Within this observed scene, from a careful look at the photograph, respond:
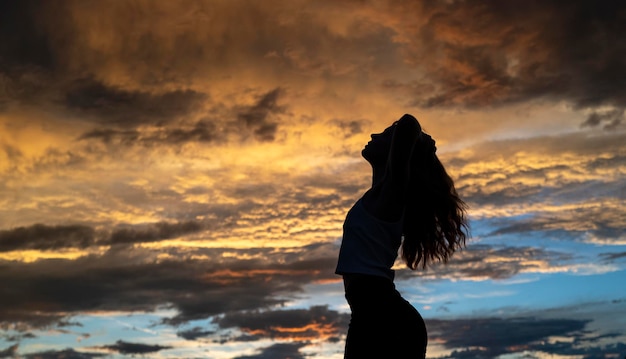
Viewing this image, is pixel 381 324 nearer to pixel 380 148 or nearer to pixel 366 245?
pixel 366 245

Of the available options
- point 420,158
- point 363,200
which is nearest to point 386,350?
point 363,200

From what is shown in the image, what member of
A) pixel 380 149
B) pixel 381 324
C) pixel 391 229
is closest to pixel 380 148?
pixel 380 149

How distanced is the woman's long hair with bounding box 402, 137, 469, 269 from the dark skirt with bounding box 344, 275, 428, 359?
2.12 ft

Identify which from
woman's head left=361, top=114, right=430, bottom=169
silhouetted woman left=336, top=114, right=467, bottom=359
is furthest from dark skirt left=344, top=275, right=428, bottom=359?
woman's head left=361, top=114, right=430, bottom=169

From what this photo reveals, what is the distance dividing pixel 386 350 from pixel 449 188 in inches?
50.8

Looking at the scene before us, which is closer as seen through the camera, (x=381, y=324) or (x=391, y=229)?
(x=381, y=324)

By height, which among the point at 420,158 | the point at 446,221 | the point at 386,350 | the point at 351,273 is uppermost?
the point at 420,158

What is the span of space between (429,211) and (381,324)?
38.4 inches

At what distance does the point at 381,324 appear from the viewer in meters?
4.89

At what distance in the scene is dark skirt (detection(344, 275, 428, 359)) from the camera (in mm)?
4859

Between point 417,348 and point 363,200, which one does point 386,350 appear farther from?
point 363,200

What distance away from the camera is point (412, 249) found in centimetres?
573

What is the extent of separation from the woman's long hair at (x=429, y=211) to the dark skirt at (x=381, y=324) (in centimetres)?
64

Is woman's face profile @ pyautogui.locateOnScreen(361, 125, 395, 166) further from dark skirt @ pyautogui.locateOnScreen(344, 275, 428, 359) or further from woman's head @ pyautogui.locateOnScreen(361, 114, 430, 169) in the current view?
dark skirt @ pyautogui.locateOnScreen(344, 275, 428, 359)
